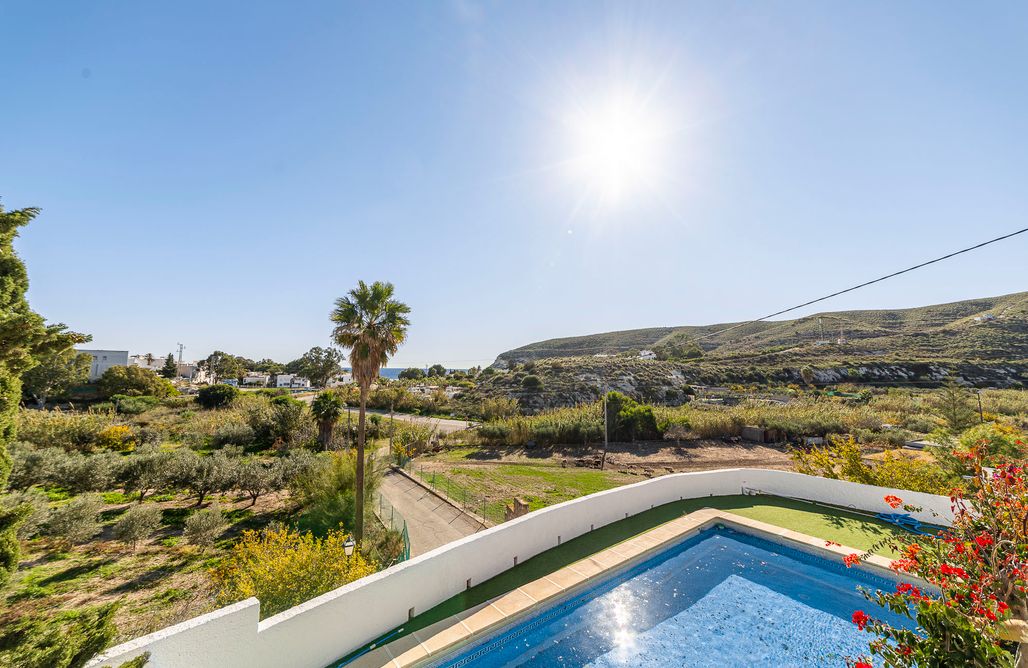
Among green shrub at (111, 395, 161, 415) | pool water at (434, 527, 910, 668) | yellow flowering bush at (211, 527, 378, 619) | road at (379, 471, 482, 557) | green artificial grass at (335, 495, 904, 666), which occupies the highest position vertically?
green shrub at (111, 395, 161, 415)

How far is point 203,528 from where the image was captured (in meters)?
8.90

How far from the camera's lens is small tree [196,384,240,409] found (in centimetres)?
2878

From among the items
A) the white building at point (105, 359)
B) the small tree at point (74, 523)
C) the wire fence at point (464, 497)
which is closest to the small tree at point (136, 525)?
the small tree at point (74, 523)

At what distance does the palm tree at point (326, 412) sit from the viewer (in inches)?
762

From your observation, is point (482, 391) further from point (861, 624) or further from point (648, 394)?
point (861, 624)

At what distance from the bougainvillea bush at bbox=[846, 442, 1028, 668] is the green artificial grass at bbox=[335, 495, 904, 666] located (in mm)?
4632

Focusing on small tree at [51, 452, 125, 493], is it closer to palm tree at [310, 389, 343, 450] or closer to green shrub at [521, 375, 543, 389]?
palm tree at [310, 389, 343, 450]

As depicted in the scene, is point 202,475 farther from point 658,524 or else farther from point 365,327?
point 658,524

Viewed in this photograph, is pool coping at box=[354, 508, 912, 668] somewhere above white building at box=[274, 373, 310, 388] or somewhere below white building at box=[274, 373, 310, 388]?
below

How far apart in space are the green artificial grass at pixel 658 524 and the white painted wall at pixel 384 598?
124 mm

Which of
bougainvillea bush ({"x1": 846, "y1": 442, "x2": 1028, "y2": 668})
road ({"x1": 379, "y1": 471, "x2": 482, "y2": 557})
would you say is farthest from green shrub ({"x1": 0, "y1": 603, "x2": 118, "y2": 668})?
road ({"x1": 379, "y1": 471, "x2": 482, "y2": 557})

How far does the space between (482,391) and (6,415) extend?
33110 millimetres

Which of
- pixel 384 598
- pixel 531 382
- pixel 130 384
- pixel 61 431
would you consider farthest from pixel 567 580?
pixel 130 384

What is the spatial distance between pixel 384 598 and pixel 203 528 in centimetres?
679
